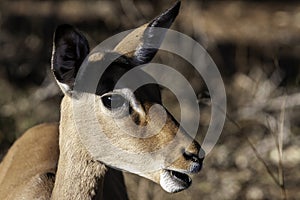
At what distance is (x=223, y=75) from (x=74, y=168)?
448 centimetres

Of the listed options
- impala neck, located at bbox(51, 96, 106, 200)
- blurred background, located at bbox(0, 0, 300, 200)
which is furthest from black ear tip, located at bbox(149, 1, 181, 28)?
blurred background, located at bbox(0, 0, 300, 200)

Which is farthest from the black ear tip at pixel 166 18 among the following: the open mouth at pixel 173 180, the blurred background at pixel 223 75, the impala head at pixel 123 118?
the blurred background at pixel 223 75

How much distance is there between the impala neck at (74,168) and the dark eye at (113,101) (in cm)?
20

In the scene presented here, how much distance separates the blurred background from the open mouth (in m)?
1.82

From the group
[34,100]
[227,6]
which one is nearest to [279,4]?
[227,6]

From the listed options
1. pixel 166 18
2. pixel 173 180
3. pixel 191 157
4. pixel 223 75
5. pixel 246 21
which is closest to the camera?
pixel 191 157

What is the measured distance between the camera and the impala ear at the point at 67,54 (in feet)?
13.9

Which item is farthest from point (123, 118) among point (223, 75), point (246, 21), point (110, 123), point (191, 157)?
point (246, 21)

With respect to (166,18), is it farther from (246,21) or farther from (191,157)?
(246,21)

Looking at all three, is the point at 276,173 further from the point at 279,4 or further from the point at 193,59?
the point at 279,4

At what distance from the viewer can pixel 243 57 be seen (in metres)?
9.20

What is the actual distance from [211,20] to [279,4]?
0.78 m

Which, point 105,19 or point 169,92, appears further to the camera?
point 105,19

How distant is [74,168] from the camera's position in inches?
178
